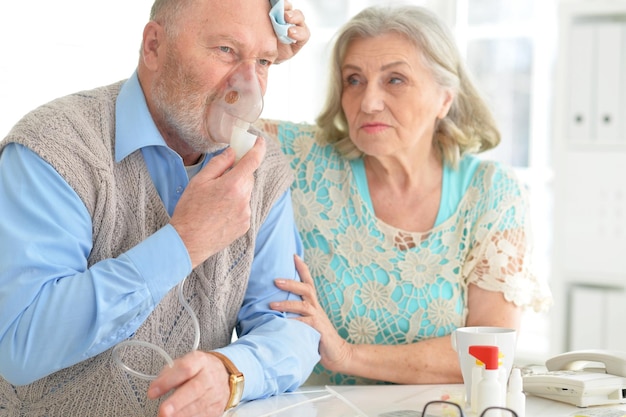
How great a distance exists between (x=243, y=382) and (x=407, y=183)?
3.10 ft

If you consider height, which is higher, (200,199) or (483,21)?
(483,21)

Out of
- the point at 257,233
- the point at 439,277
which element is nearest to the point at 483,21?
the point at 439,277

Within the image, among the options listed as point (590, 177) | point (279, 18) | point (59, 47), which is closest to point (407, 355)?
point (279, 18)

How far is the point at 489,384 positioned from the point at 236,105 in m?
0.76

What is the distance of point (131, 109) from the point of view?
166 cm

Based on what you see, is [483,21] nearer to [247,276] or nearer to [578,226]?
[578,226]

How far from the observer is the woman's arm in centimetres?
194

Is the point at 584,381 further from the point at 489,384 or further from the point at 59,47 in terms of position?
the point at 59,47

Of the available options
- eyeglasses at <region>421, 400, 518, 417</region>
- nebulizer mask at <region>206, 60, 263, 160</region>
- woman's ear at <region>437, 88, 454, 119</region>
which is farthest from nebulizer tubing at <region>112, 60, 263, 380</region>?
woman's ear at <region>437, 88, 454, 119</region>

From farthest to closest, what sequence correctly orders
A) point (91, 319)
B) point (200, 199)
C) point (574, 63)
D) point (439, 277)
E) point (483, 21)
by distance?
point (483, 21) → point (574, 63) → point (439, 277) → point (200, 199) → point (91, 319)

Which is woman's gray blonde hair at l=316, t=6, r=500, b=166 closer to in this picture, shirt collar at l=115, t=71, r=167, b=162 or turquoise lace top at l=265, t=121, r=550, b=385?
turquoise lace top at l=265, t=121, r=550, b=385

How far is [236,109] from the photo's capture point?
1.67 meters

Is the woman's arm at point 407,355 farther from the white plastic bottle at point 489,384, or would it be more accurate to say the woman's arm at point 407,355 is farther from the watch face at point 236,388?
the white plastic bottle at point 489,384

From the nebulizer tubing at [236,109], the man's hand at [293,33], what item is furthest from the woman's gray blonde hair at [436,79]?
the nebulizer tubing at [236,109]
